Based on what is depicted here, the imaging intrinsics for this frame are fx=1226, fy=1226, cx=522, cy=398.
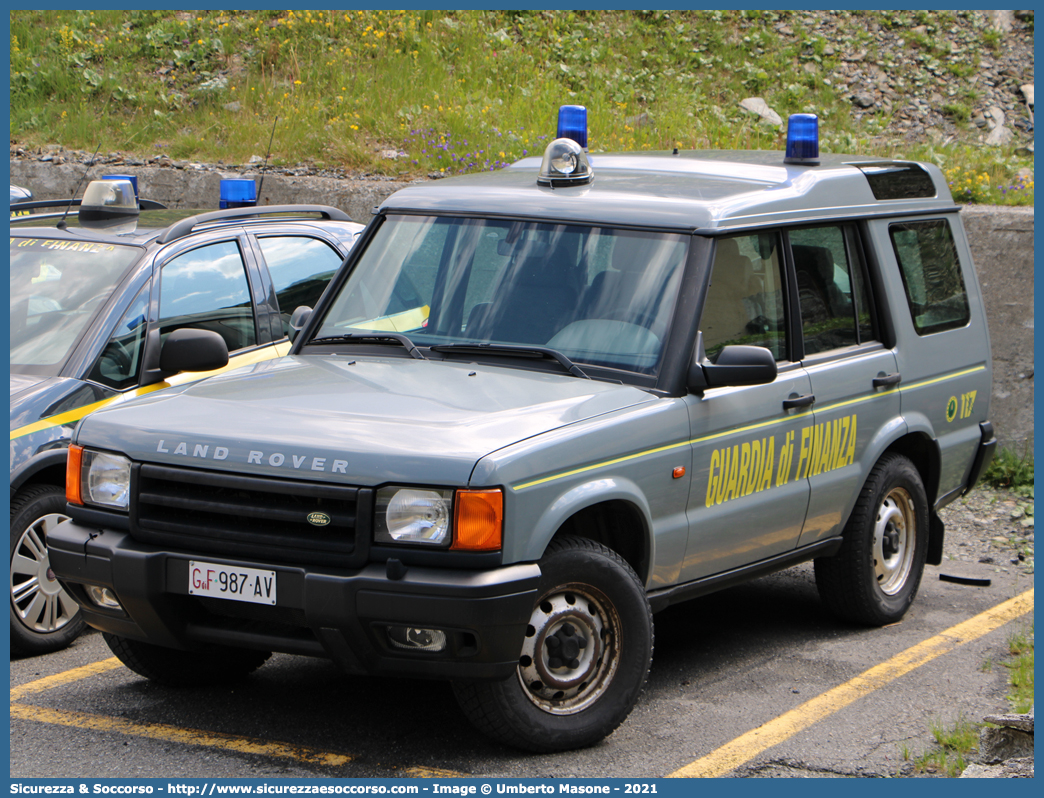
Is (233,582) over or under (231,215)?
under

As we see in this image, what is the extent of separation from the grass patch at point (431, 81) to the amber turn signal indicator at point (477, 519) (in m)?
8.70

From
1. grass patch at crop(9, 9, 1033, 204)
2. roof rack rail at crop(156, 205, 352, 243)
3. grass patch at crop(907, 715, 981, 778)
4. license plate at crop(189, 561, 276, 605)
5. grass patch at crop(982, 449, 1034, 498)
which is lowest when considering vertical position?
grass patch at crop(907, 715, 981, 778)

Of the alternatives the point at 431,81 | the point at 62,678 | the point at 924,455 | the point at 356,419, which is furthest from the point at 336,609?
the point at 431,81

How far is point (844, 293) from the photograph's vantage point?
5.97 metres

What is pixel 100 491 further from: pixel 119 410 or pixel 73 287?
pixel 73 287

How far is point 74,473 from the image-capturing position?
179 inches

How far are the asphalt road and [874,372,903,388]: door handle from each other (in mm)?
1289

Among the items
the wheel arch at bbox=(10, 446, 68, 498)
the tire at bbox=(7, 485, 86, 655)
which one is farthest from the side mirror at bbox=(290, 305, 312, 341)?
the tire at bbox=(7, 485, 86, 655)

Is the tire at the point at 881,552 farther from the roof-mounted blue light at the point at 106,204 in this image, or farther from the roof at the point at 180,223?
the roof-mounted blue light at the point at 106,204

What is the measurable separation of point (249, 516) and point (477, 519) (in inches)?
32.0

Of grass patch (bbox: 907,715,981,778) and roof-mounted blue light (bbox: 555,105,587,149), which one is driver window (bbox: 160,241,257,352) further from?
grass patch (bbox: 907,715,981,778)

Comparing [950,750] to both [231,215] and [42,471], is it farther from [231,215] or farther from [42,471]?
[231,215]

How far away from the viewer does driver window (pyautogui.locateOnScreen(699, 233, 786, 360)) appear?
512 cm

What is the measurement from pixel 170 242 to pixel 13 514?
1.71 metres
